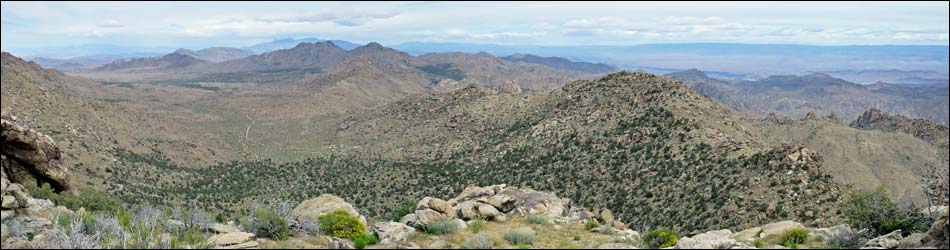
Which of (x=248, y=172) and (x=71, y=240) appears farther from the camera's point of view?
(x=248, y=172)

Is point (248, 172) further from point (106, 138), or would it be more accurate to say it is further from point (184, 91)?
point (184, 91)

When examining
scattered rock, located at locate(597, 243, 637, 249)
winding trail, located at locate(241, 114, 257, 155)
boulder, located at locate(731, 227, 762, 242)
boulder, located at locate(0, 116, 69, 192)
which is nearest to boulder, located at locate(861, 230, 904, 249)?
boulder, located at locate(731, 227, 762, 242)

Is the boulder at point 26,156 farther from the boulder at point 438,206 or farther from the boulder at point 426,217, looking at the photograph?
the boulder at point 426,217

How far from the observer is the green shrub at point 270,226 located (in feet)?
62.6

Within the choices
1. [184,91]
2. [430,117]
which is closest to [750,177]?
[430,117]

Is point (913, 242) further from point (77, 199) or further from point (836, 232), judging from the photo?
point (77, 199)

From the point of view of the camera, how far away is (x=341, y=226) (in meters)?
20.0

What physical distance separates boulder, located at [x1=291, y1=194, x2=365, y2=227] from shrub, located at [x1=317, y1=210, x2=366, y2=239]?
1.52 m

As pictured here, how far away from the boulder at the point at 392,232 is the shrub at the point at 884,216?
1831cm

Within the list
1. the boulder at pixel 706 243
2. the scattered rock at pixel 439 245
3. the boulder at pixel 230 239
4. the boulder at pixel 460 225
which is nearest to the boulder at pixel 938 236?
the boulder at pixel 706 243

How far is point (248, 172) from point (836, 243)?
207ft

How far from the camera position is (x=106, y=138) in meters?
66.9

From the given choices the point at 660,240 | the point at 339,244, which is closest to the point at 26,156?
the point at 339,244

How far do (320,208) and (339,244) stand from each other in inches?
236
